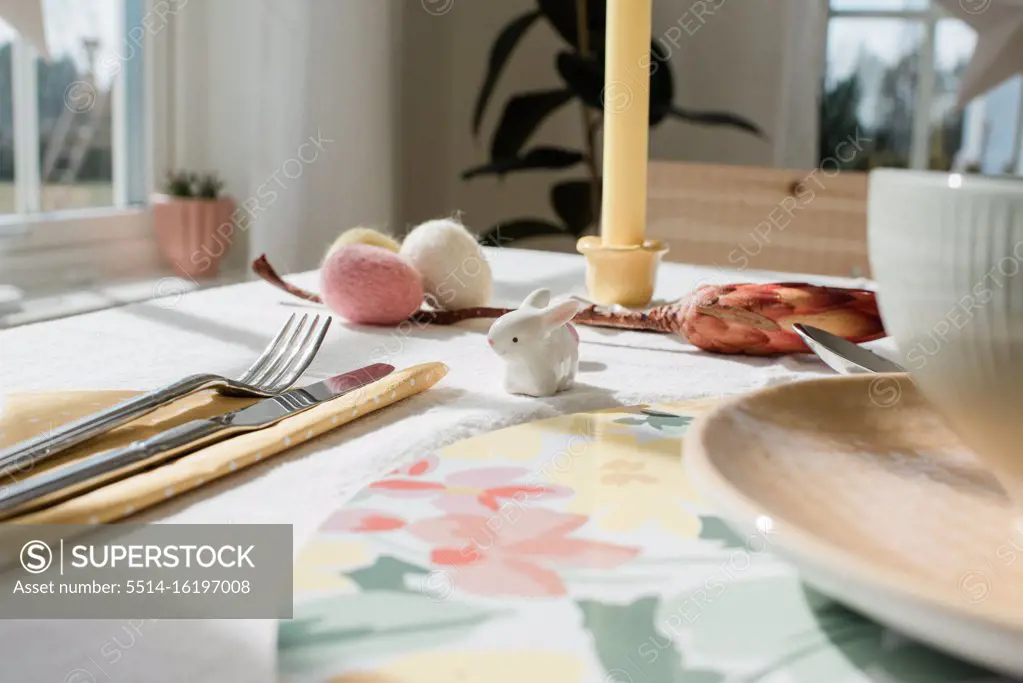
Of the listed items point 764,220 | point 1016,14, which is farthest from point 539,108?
point 1016,14

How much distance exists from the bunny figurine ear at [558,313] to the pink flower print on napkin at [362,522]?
0.21 m

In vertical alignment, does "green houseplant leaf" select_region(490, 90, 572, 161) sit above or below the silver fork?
above

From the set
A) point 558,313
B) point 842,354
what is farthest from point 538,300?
point 842,354

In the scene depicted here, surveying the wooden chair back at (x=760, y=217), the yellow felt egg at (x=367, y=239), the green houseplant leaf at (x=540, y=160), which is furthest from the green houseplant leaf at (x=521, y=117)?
the yellow felt egg at (x=367, y=239)

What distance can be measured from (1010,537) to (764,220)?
6.11 feet

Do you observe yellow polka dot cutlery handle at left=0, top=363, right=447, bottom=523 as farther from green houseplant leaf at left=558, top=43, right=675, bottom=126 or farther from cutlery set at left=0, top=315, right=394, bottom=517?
green houseplant leaf at left=558, top=43, right=675, bottom=126

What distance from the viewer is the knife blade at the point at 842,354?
0.55 meters

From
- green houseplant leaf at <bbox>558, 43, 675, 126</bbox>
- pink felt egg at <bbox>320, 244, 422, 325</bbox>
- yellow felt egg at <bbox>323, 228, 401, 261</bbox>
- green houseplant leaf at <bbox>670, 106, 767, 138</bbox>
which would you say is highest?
green houseplant leaf at <bbox>558, 43, 675, 126</bbox>

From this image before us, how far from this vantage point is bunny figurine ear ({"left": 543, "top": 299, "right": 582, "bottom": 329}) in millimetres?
522

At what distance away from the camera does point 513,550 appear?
30cm

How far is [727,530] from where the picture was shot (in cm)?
32

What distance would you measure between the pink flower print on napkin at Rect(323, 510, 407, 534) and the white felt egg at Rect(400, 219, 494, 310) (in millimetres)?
430

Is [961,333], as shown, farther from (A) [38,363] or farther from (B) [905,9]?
(B) [905,9]

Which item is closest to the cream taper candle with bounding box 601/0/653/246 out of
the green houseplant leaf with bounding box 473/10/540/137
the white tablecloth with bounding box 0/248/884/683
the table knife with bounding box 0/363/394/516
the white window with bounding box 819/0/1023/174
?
the white tablecloth with bounding box 0/248/884/683
